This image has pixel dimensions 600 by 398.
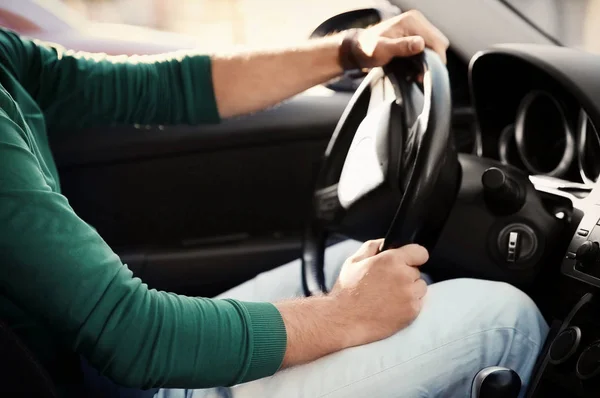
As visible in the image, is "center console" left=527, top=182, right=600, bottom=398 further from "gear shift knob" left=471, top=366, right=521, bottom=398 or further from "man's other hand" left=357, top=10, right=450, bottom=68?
"man's other hand" left=357, top=10, right=450, bottom=68

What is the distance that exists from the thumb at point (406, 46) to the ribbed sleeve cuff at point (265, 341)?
491 mm

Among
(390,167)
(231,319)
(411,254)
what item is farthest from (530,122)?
(231,319)

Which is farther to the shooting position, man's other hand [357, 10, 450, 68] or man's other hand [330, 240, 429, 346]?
man's other hand [357, 10, 450, 68]

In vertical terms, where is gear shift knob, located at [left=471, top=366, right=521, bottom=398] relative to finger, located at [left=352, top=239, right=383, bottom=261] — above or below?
below

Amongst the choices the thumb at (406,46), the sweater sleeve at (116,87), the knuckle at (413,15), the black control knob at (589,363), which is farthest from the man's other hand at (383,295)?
the sweater sleeve at (116,87)

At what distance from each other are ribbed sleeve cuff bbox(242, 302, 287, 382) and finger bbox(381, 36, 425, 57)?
491mm

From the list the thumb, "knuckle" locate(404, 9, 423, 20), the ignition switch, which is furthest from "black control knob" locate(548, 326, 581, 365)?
"knuckle" locate(404, 9, 423, 20)

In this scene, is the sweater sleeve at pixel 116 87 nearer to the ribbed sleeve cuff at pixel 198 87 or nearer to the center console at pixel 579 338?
the ribbed sleeve cuff at pixel 198 87

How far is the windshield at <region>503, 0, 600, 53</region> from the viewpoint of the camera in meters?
1.29

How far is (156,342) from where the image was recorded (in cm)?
75

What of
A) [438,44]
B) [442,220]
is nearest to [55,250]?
[442,220]

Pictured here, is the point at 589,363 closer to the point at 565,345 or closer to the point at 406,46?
the point at 565,345

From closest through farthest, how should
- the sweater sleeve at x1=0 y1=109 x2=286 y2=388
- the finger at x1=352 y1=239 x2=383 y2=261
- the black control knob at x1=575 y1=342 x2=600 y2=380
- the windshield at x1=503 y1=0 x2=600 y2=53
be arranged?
the sweater sleeve at x1=0 y1=109 x2=286 y2=388 → the black control knob at x1=575 y1=342 x2=600 y2=380 → the finger at x1=352 y1=239 x2=383 y2=261 → the windshield at x1=503 y1=0 x2=600 y2=53

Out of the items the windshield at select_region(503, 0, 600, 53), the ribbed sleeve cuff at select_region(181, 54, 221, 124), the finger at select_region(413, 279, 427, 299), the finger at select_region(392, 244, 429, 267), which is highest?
the windshield at select_region(503, 0, 600, 53)
